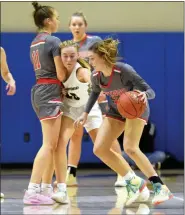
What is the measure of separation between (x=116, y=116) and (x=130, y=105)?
0.38 metres

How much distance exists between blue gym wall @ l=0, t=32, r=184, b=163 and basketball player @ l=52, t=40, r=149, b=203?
4.07m

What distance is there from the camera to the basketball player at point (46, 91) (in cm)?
578

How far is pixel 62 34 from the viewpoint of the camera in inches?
402

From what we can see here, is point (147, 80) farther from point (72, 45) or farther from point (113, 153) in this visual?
point (113, 153)

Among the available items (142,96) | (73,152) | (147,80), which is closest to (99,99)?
(73,152)

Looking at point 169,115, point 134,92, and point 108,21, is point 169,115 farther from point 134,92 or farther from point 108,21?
point 134,92

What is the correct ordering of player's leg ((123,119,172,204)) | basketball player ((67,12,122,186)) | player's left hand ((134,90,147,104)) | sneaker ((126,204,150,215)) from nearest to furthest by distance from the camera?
sneaker ((126,204,150,215)), player's left hand ((134,90,147,104)), player's leg ((123,119,172,204)), basketball player ((67,12,122,186))

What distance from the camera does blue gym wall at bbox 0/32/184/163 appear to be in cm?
1014

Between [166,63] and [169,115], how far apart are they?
→ 849 millimetres

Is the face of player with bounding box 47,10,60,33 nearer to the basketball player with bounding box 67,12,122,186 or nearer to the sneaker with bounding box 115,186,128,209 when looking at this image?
the basketball player with bounding box 67,12,122,186

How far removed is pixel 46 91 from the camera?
19.4ft

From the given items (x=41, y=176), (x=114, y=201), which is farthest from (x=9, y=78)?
(x=114, y=201)

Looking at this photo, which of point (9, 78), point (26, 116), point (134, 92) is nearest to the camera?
point (134, 92)

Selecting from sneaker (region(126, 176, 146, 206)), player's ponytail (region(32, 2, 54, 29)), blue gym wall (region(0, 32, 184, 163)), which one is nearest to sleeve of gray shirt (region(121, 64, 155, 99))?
sneaker (region(126, 176, 146, 206))
